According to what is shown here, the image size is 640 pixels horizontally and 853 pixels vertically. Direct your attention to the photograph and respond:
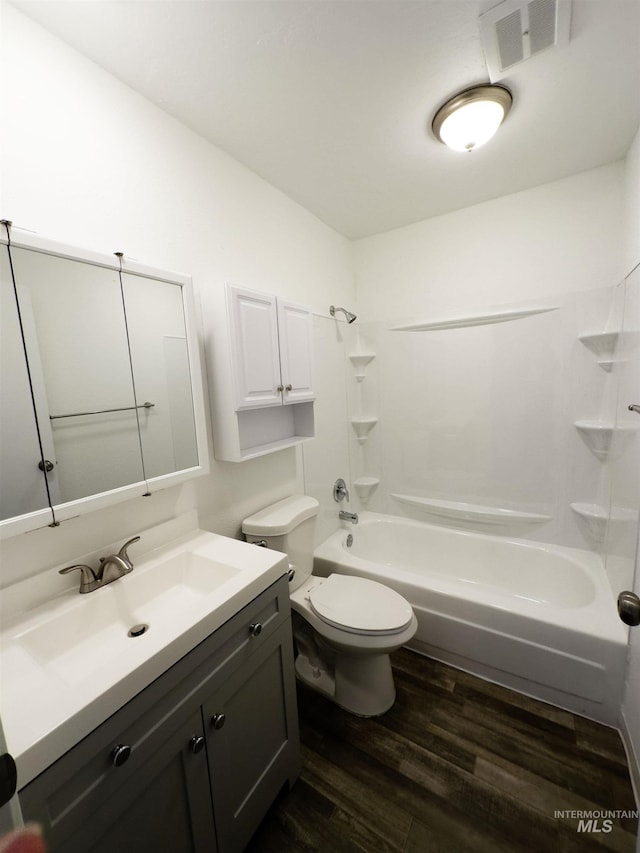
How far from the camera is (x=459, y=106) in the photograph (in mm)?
1312

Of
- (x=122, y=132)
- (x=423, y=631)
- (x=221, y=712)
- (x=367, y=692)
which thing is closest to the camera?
(x=221, y=712)

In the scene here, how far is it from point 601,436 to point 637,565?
90cm

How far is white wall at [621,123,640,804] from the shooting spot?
→ 1.20 m

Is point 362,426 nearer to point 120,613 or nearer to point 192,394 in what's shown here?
point 192,394

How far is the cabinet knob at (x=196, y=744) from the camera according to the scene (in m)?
0.86

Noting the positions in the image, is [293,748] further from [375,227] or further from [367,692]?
[375,227]

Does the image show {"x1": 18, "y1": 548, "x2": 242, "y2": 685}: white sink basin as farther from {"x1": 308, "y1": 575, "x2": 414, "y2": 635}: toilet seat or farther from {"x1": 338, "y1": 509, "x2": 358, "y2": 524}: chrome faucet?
{"x1": 338, "y1": 509, "x2": 358, "y2": 524}: chrome faucet

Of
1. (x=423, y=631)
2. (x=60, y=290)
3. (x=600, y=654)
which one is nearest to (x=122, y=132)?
(x=60, y=290)

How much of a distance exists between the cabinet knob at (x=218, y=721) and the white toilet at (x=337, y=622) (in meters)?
0.61

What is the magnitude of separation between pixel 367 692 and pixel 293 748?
44 centimetres

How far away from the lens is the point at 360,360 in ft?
8.70

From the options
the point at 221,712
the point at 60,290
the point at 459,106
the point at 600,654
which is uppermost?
the point at 459,106

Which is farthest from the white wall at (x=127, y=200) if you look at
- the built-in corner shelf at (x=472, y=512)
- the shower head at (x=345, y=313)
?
the built-in corner shelf at (x=472, y=512)

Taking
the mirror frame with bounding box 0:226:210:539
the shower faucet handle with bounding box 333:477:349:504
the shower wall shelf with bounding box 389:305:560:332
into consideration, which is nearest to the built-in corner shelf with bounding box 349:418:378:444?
the shower faucet handle with bounding box 333:477:349:504
